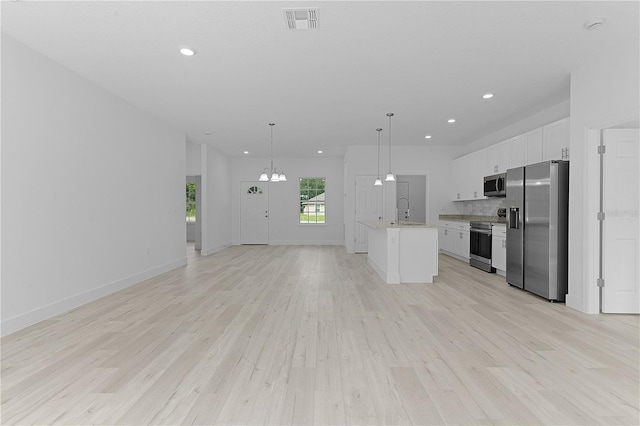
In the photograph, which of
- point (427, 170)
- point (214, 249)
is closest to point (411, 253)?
point (427, 170)

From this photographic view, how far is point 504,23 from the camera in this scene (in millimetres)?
2865

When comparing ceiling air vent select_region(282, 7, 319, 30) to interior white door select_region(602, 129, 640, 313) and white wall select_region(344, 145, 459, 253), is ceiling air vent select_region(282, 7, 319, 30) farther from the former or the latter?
white wall select_region(344, 145, 459, 253)

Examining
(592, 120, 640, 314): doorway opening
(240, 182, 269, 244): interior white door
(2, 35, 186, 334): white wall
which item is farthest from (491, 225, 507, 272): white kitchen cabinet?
(240, 182, 269, 244): interior white door

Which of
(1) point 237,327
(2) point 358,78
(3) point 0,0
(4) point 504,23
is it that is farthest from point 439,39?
(3) point 0,0

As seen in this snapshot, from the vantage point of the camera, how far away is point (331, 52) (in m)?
3.38

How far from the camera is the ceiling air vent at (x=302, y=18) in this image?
2688 mm

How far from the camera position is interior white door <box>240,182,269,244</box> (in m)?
10.6

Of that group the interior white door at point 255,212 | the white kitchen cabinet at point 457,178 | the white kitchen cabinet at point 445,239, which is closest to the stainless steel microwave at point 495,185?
the white kitchen cabinet at point 457,178

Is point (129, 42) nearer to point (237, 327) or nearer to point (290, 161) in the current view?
point (237, 327)

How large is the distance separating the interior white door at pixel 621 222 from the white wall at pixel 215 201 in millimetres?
7742

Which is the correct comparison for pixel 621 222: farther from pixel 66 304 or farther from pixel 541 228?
pixel 66 304

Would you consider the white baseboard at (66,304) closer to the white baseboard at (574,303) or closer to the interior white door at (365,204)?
the interior white door at (365,204)

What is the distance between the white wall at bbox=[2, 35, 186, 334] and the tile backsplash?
22.1ft

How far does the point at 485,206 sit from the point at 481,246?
153cm
